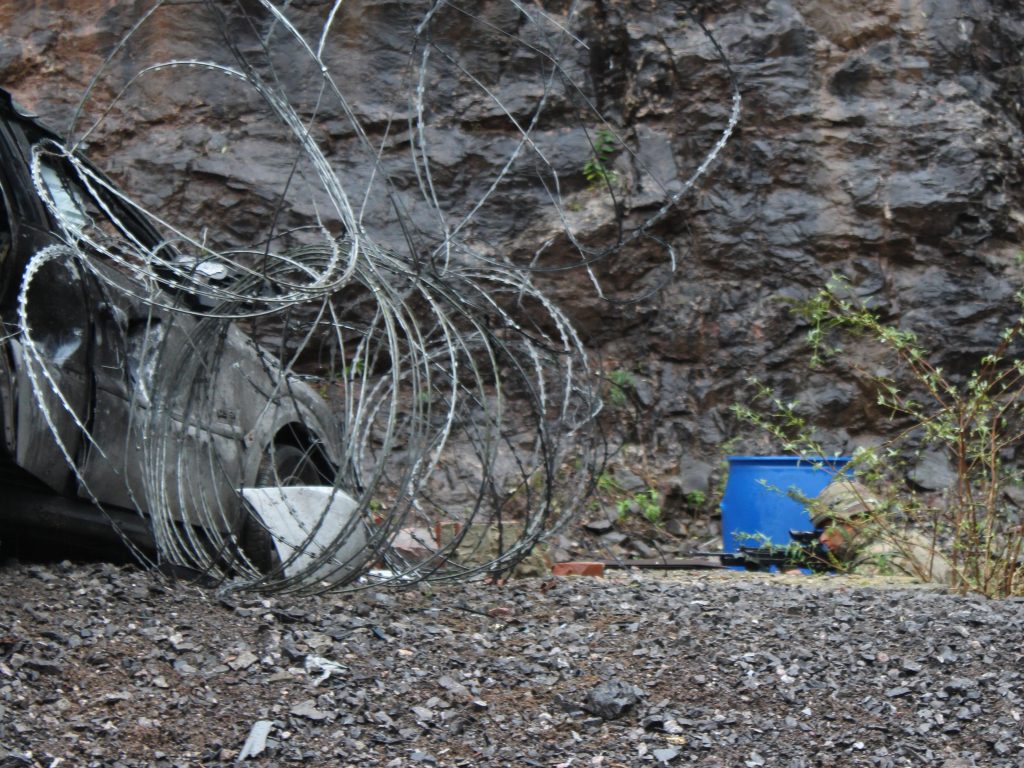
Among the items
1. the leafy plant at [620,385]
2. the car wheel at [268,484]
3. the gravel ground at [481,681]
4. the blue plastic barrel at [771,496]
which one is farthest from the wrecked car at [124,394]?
the leafy plant at [620,385]

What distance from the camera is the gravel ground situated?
9.14 feet

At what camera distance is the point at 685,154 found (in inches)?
401

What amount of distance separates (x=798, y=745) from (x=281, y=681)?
1365 millimetres

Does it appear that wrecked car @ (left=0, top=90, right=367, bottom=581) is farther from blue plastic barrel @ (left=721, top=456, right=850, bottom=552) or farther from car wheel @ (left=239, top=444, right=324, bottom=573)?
blue plastic barrel @ (left=721, top=456, right=850, bottom=552)

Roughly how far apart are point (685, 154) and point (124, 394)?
6904 mm

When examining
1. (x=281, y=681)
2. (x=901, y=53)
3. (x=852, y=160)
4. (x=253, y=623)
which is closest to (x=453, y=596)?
(x=253, y=623)

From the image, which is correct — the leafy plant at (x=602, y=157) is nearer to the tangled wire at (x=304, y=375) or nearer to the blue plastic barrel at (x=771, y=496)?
the tangled wire at (x=304, y=375)

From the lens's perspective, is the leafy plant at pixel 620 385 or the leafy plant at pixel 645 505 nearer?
the leafy plant at pixel 645 505

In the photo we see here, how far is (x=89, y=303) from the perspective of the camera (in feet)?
13.5

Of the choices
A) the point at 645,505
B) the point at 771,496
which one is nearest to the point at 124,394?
the point at 771,496

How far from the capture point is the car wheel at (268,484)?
5.10m

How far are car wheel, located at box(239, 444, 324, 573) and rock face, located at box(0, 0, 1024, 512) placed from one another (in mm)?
4502

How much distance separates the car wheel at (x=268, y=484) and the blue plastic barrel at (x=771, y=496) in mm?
3111

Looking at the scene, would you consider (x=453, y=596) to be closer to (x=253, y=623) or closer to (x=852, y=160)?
(x=253, y=623)
